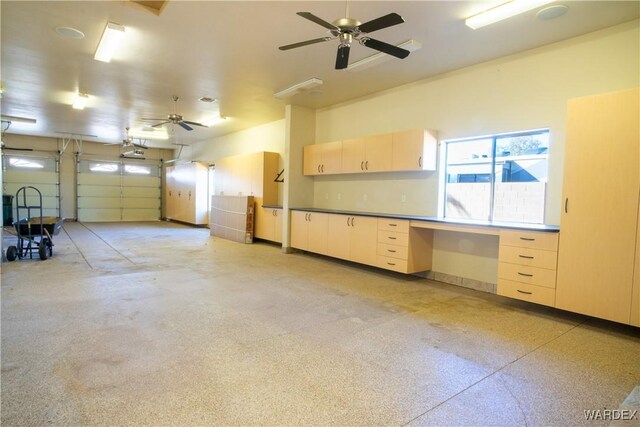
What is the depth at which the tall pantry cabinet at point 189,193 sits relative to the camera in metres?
11.5

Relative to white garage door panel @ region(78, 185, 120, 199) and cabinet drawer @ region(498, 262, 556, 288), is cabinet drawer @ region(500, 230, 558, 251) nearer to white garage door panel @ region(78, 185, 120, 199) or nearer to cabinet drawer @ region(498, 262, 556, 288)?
cabinet drawer @ region(498, 262, 556, 288)

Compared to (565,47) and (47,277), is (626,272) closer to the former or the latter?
(565,47)

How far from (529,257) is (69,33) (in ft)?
19.1

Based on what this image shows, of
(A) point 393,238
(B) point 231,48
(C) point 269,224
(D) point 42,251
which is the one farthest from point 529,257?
(D) point 42,251

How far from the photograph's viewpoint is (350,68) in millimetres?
4637

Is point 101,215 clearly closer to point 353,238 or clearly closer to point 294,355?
point 353,238

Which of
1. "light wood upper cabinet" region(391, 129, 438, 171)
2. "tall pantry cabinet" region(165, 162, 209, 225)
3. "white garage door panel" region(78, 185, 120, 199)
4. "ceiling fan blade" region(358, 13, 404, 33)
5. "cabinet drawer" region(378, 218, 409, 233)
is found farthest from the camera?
"white garage door panel" region(78, 185, 120, 199)

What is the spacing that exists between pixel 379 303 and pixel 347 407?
6.65ft

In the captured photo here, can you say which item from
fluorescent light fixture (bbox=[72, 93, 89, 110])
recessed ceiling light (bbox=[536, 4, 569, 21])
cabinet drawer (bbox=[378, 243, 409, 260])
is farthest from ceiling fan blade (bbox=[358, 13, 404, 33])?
fluorescent light fixture (bbox=[72, 93, 89, 110])

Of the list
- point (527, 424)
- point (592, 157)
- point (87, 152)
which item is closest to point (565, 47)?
point (592, 157)

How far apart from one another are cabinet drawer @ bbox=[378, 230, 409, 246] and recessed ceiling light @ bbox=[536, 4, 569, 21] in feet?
9.36

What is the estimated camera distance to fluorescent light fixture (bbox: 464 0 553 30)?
3165 mm

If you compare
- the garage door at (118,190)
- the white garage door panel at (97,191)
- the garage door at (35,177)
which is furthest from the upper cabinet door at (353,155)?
the garage door at (35,177)

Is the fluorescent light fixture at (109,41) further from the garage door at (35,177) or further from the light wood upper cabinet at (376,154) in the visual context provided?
the garage door at (35,177)
